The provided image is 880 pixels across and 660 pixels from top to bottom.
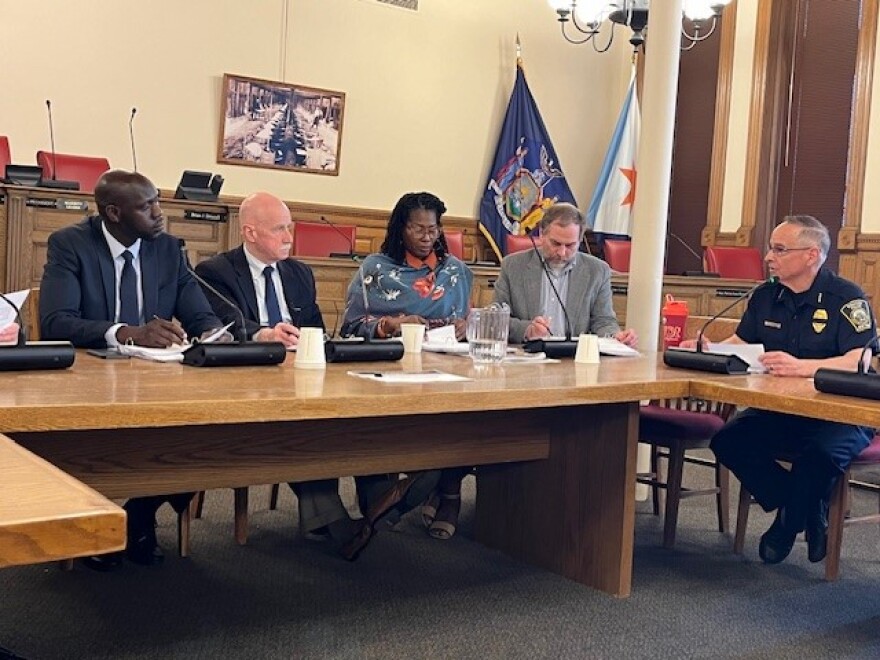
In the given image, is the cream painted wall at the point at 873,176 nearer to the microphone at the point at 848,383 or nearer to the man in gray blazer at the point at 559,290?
the man in gray blazer at the point at 559,290

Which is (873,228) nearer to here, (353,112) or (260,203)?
(353,112)

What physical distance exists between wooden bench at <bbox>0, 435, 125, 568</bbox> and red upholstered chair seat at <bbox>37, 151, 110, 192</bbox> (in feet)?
18.6

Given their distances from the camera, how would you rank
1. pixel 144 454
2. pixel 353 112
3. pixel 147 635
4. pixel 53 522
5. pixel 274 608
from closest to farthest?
pixel 53 522, pixel 144 454, pixel 147 635, pixel 274 608, pixel 353 112

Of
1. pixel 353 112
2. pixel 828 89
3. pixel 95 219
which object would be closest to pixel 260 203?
Answer: pixel 95 219

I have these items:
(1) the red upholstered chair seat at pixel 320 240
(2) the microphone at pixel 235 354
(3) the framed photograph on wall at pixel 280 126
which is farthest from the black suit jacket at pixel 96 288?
(3) the framed photograph on wall at pixel 280 126

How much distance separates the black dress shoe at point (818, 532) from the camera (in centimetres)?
285

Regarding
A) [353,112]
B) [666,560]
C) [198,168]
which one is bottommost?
[666,560]

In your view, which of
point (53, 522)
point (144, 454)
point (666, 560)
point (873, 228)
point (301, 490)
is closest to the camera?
point (53, 522)

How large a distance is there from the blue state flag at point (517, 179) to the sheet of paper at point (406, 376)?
6.31 meters

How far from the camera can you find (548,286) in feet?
11.7

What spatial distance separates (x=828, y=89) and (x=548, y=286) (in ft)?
16.3

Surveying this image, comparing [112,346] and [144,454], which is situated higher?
[112,346]

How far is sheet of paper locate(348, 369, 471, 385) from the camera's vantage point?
80.7 inches

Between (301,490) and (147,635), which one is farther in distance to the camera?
(301,490)
